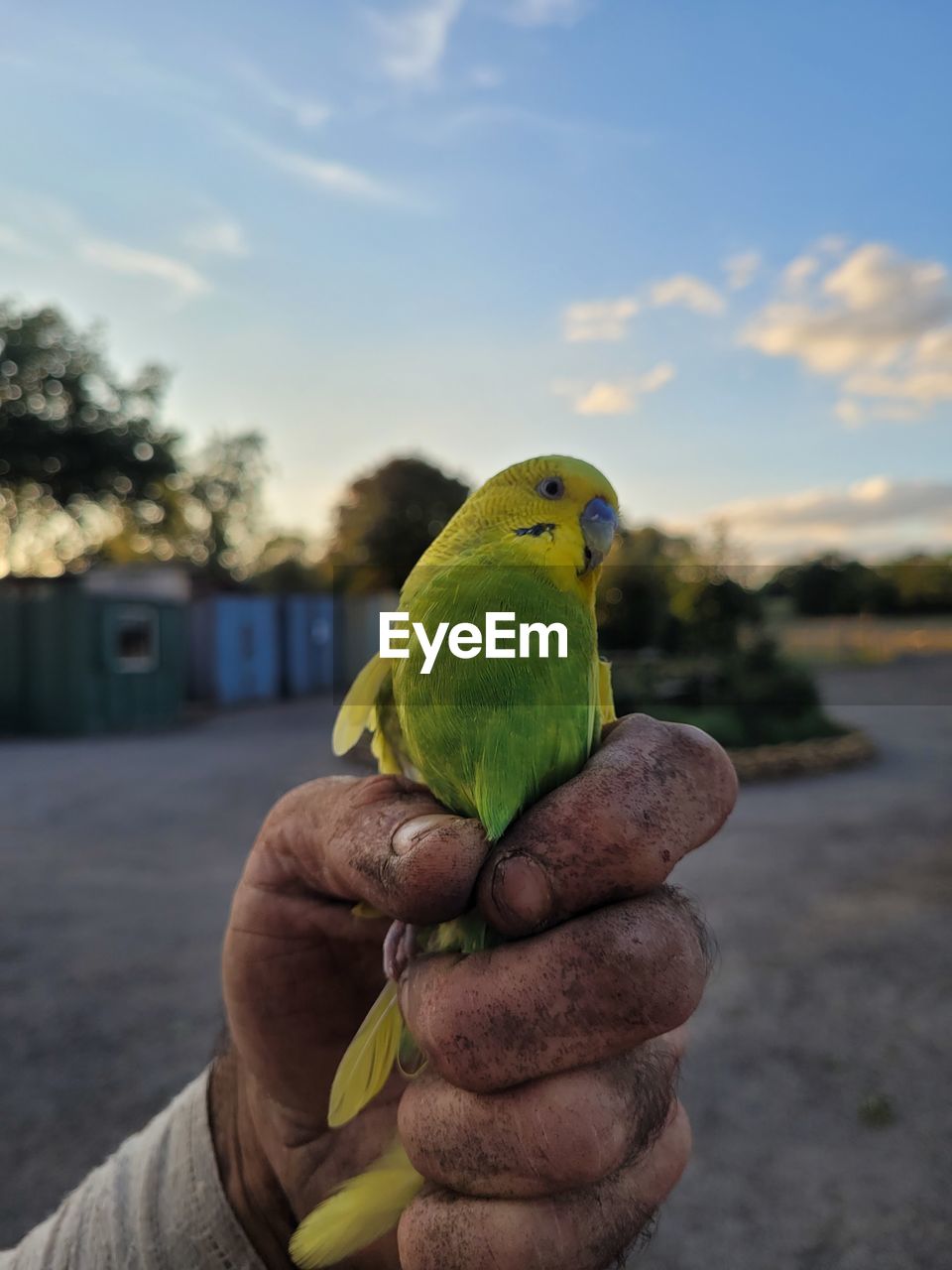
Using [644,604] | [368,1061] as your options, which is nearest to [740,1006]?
[368,1061]

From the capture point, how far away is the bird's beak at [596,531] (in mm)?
1591

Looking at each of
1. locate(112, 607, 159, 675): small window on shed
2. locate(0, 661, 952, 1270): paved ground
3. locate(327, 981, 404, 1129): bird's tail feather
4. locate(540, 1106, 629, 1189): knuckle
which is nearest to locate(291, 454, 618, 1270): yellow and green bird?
locate(327, 981, 404, 1129): bird's tail feather

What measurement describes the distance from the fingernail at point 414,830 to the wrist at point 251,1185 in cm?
98

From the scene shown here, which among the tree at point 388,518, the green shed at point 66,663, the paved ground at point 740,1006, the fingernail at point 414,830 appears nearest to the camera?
the fingernail at point 414,830

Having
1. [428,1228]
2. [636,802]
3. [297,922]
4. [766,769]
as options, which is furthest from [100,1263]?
[766,769]

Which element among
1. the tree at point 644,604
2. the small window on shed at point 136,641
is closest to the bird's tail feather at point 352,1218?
the tree at point 644,604

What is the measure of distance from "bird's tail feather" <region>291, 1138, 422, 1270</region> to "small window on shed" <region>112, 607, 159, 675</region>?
16.7 m

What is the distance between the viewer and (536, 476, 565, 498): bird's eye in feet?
5.32

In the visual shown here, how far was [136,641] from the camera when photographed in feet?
57.9

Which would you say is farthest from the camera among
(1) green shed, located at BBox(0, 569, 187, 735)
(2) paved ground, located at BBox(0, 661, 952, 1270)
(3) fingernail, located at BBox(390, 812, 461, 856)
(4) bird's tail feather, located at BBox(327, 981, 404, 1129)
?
(1) green shed, located at BBox(0, 569, 187, 735)

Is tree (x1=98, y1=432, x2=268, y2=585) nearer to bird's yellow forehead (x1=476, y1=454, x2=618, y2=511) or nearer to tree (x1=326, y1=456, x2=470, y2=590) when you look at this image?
tree (x1=326, y1=456, x2=470, y2=590)

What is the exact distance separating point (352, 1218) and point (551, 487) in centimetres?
127

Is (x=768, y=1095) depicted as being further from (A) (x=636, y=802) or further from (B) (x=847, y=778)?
(B) (x=847, y=778)

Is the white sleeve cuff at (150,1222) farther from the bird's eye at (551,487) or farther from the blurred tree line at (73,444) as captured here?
the blurred tree line at (73,444)
